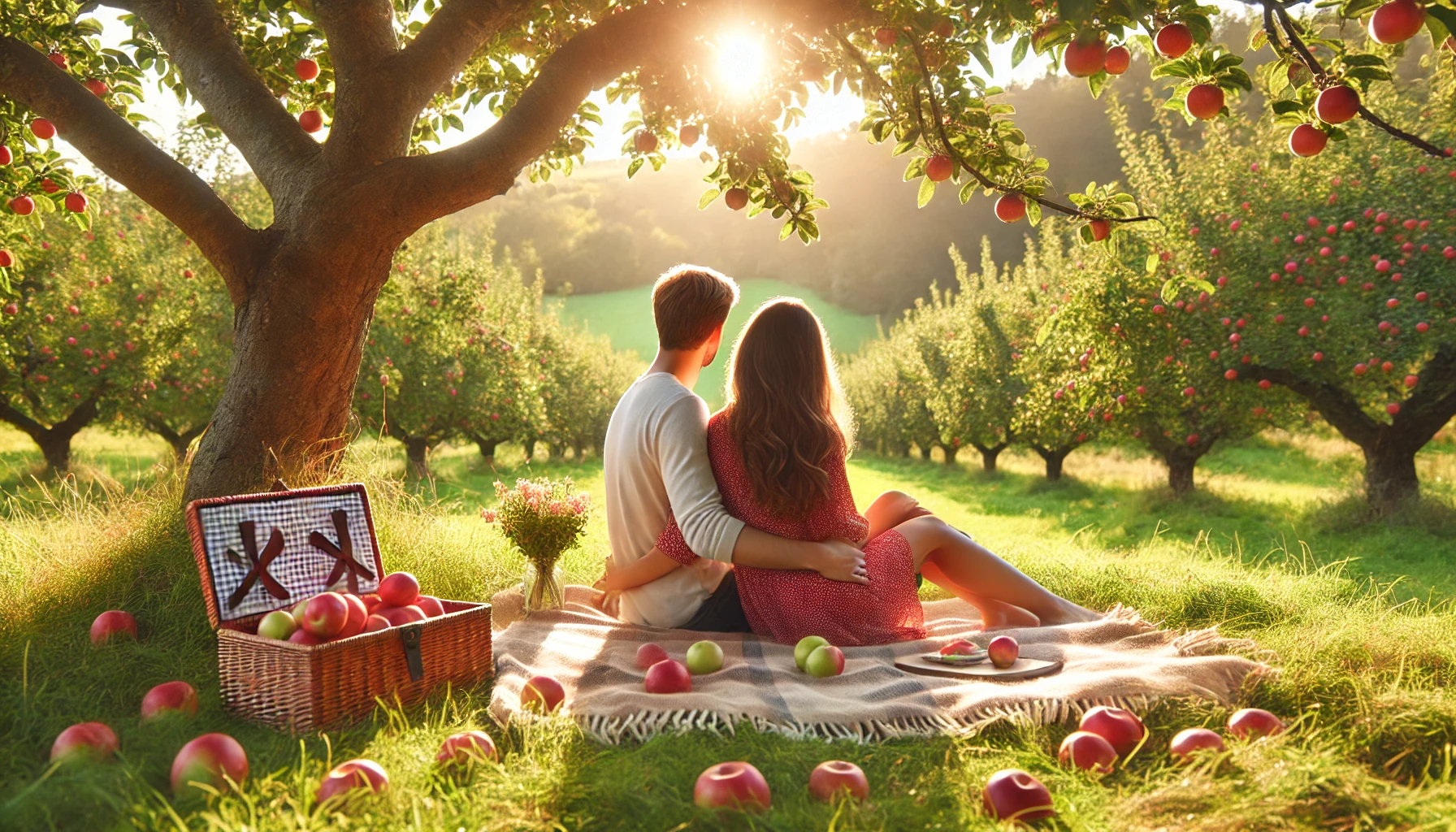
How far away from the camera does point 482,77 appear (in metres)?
5.70

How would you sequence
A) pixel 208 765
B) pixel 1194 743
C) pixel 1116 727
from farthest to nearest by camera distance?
pixel 1116 727, pixel 1194 743, pixel 208 765

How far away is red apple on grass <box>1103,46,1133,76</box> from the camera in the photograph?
308 centimetres

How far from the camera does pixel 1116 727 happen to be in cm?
255

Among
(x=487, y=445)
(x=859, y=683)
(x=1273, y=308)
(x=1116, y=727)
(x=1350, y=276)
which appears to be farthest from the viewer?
(x=487, y=445)

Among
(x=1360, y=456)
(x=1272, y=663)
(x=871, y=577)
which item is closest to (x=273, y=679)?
(x=871, y=577)

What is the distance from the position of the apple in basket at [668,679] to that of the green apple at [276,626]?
1148 millimetres

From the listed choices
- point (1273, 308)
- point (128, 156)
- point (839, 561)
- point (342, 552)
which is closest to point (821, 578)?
point (839, 561)

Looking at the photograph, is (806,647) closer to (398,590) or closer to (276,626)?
(398,590)

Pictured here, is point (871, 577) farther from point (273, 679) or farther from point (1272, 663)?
point (273, 679)

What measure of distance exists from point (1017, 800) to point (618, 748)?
1.11 m

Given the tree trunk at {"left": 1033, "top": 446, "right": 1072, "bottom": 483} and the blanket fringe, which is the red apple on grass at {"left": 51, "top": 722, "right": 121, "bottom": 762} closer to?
the blanket fringe

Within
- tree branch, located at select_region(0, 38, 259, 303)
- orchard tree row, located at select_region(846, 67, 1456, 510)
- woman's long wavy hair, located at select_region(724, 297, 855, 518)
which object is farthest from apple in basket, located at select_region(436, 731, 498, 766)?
orchard tree row, located at select_region(846, 67, 1456, 510)

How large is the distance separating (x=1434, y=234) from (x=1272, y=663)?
299 inches

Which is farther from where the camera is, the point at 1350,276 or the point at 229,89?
the point at 1350,276
